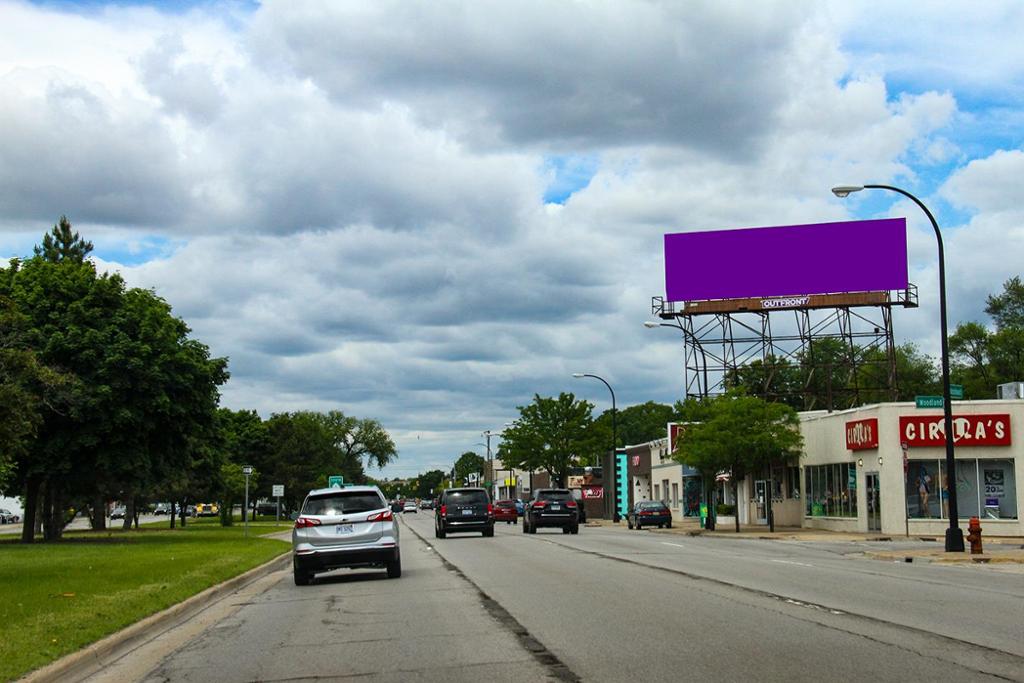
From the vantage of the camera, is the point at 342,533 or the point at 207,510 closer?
the point at 342,533

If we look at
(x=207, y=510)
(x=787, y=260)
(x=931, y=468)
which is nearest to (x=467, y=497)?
Answer: (x=931, y=468)

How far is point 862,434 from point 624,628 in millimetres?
35947

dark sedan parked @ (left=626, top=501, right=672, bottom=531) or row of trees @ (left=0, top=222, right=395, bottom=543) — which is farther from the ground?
A: row of trees @ (left=0, top=222, right=395, bottom=543)

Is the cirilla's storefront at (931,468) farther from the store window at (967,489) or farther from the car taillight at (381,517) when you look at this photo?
the car taillight at (381,517)

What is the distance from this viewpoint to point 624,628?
41.8 ft

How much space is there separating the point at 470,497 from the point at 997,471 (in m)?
19.8

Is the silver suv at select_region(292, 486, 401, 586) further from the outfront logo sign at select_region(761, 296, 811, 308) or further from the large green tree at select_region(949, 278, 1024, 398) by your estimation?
the large green tree at select_region(949, 278, 1024, 398)

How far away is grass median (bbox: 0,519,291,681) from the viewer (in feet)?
39.4

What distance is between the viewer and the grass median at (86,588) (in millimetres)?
12008

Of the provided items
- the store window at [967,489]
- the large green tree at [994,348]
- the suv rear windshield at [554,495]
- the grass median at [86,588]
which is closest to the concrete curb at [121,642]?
the grass median at [86,588]

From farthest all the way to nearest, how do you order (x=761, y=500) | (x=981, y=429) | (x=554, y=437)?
(x=554, y=437) < (x=761, y=500) < (x=981, y=429)

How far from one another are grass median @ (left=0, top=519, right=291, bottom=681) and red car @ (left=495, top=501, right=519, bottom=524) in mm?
39383

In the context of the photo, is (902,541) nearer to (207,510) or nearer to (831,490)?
(831,490)

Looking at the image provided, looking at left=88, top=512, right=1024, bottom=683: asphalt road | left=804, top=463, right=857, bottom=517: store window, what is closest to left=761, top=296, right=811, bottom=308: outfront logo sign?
left=804, top=463, right=857, bottom=517: store window
